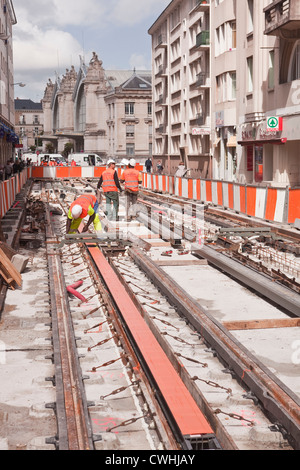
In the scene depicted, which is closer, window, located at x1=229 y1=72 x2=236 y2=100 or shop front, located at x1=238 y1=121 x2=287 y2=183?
shop front, located at x1=238 y1=121 x2=287 y2=183

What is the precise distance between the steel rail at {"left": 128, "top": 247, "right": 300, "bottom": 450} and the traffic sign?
2101cm

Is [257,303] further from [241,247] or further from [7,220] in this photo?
[7,220]

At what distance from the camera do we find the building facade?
307 ft

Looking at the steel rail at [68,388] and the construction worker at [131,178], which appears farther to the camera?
the construction worker at [131,178]

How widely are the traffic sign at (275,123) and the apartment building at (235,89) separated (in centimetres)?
4

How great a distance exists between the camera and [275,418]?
5.53 metres

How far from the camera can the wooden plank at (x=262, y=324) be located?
27.2 ft

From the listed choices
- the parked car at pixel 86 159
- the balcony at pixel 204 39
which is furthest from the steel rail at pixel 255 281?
the parked car at pixel 86 159

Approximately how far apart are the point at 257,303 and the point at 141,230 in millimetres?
8848

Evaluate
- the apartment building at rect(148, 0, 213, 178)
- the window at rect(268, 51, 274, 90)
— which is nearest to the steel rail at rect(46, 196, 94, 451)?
the window at rect(268, 51, 274, 90)

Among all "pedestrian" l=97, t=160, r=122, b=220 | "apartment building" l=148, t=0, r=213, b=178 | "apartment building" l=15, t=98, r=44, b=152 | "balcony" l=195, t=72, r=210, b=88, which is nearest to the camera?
"pedestrian" l=97, t=160, r=122, b=220

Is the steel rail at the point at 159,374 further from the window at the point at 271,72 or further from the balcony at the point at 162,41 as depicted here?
the balcony at the point at 162,41

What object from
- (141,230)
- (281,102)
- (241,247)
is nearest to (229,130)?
(281,102)

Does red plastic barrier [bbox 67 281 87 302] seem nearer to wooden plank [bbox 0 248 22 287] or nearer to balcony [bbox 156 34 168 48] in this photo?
wooden plank [bbox 0 248 22 287]
